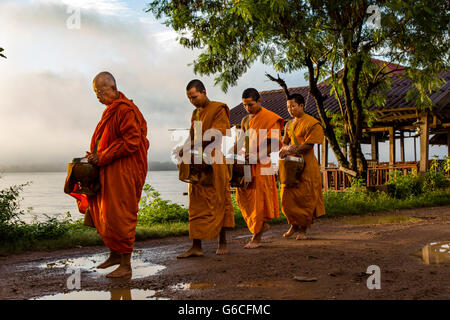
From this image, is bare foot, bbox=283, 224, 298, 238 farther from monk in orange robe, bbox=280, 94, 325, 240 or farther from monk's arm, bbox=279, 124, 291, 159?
monk's arm, bbox=279, 124, 291, 159

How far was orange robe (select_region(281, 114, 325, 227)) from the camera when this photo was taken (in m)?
7.20

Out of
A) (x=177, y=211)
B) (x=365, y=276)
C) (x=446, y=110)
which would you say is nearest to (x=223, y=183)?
(x=365, y=276)

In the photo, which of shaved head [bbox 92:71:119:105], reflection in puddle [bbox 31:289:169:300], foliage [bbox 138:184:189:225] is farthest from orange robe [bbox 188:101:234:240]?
foliage [bbox 138:184:189:225]

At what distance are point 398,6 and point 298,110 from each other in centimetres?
303

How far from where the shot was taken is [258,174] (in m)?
6.56

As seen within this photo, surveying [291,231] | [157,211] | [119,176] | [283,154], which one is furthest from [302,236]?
[157,211]

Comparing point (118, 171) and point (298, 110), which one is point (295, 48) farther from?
point (118, 171)

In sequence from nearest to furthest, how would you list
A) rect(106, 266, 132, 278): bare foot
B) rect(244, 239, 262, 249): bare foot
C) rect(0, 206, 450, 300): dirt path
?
rect(0, 206, 450, 300): dirt path < rect(106, 266, 132, 278): bare foot < rect(244, 239, 262, 249): bare foot

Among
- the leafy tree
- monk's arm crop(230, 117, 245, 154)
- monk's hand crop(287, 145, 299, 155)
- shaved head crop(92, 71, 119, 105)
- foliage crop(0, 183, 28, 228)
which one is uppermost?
the leafy tree

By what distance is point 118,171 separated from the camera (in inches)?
190

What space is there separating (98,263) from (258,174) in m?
2.43

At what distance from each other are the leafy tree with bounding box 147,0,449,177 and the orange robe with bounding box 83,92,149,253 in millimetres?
6245

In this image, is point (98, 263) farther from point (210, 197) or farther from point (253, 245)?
point (253, 245)
